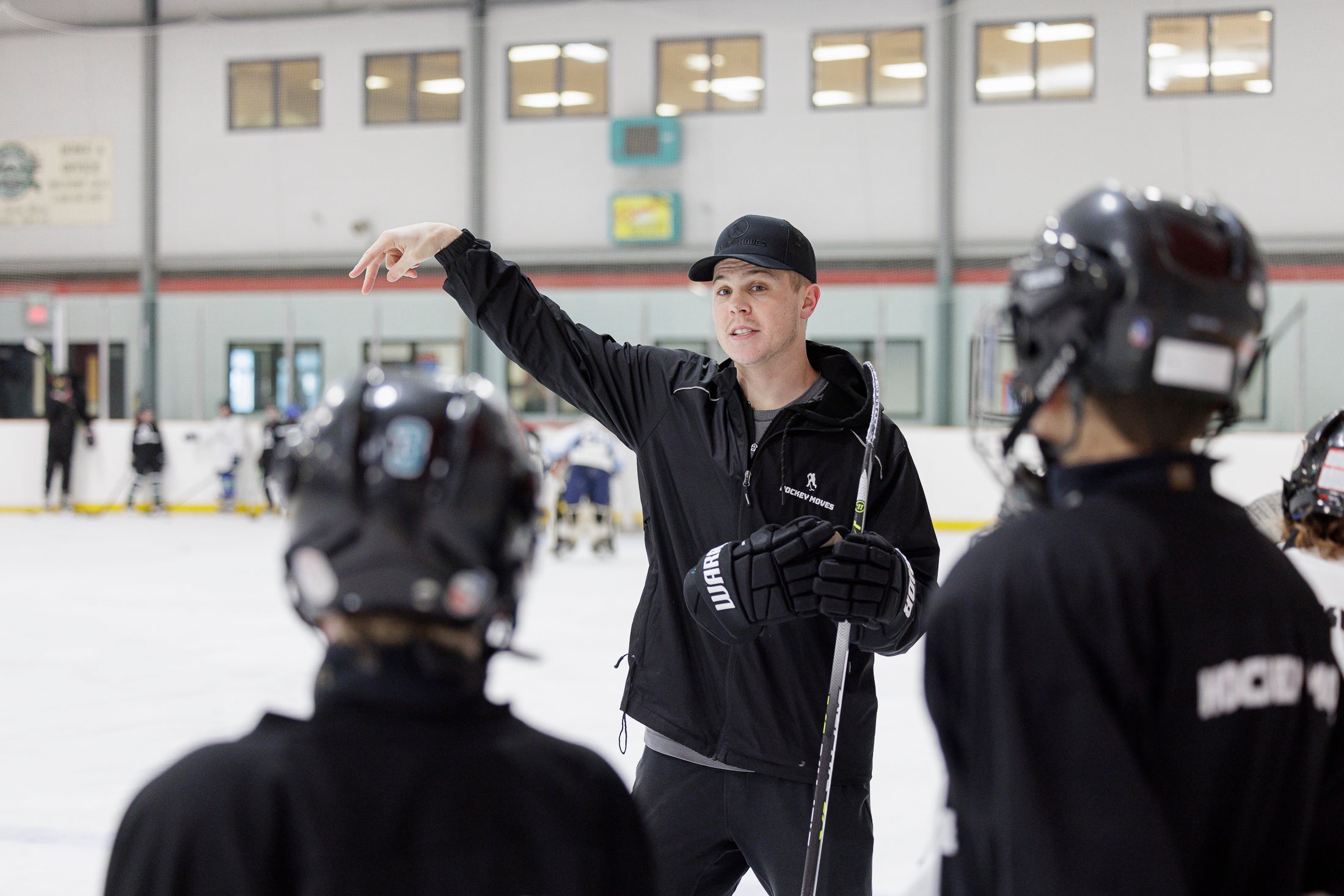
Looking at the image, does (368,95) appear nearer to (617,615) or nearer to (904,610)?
(617,615)

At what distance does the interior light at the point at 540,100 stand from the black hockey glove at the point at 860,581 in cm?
1478

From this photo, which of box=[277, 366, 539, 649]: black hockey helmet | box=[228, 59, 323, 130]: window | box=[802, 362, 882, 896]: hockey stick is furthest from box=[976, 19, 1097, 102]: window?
box=[277, 366, 539, 649]: black hockey helmet

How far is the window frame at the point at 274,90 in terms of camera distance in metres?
16.5

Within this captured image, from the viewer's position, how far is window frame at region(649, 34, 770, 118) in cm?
1535

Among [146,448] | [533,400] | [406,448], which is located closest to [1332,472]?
[406,448]

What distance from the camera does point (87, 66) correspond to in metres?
16.7

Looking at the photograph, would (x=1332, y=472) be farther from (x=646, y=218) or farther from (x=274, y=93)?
(x=274, y=93)

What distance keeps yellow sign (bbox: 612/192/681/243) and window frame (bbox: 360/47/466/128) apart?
2.50 m

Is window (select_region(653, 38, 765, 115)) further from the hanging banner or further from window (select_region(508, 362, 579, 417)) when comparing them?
the hanging banner

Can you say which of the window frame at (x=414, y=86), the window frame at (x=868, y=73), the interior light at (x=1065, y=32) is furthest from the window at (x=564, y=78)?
the interior light at (x=1065, y=32)

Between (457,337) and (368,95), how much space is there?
3.65m

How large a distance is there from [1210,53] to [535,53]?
8.08m

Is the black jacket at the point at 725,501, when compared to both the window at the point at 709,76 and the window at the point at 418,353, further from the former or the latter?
the window at the point at 709,76

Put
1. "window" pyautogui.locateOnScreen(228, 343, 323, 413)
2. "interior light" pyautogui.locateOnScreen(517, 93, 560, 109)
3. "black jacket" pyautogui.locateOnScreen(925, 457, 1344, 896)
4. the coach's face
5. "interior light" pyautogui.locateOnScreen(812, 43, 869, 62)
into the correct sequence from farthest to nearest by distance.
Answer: "interior light" pyautogui.locateOnScreen(517, 93, 560, 109), "window" pyautogui.locateOnScreen(228, 343, 323, 413), "interior light" pyautogui.locateOnScreen(812, 43, 869, 62), the coach's face, "black jacket" pyautogui.locateOnScreen(925, 457, 1344, 896)
